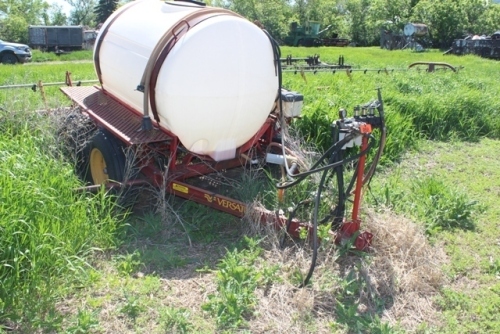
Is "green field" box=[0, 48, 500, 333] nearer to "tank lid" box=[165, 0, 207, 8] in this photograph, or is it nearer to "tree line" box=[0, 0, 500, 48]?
"tank lid" box=[165, 0, 207, 8]

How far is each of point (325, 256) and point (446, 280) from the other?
89 centimetres

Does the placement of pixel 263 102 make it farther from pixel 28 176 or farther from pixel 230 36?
pixel 28 176

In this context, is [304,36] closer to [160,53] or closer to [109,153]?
[109,153]

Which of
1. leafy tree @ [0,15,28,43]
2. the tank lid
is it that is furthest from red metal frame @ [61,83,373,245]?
leafy tree @ [0,15,28,43]

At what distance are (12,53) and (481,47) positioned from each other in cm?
2268

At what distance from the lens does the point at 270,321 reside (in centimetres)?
314

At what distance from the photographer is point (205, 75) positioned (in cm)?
395

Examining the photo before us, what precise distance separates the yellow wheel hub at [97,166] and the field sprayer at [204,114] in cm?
1

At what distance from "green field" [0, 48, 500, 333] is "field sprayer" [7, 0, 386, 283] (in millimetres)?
229

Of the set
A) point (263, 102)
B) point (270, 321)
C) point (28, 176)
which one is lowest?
point (270, 321)

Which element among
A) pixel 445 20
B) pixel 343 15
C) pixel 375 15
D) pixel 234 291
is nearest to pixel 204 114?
pixel 234 291

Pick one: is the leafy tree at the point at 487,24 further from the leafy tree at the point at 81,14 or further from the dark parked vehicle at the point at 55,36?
the leafy tree at the point at 81,14

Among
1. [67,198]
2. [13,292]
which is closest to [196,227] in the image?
[67,198]

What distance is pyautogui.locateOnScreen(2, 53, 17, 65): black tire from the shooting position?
22.2m
